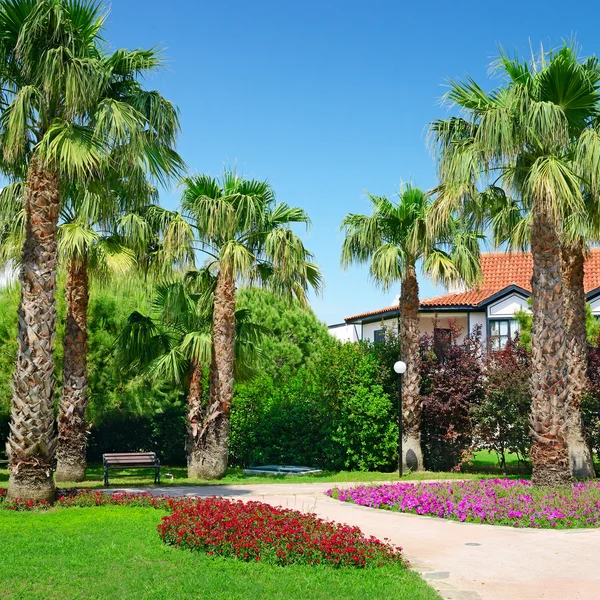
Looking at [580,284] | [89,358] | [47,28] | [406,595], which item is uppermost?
[47,28]

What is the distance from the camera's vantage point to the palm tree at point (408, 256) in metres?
19.8

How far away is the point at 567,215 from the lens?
1619 centimetres

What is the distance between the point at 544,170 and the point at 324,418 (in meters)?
10.6

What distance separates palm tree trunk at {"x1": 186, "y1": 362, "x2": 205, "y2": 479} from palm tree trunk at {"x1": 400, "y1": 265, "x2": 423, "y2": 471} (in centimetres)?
536

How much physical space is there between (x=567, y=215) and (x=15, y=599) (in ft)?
42.9

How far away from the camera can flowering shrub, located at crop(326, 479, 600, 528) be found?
11.8 meters

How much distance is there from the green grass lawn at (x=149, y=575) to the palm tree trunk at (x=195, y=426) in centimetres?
878

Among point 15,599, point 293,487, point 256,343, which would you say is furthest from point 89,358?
point 15,599

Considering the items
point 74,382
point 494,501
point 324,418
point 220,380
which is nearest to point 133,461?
point 74,382

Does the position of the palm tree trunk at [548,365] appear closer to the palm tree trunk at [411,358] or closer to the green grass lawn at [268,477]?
the green grass lawn at [268,477]

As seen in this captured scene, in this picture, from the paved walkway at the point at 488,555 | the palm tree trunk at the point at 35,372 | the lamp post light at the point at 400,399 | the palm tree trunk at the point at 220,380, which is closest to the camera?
the paved walkway at the point at 488,555

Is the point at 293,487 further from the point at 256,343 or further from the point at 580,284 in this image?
the point at 580,284

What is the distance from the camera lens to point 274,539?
29.2ft

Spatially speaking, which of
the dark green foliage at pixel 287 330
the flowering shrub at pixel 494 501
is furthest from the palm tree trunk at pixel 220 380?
the dark green foliage at pixel 287 330
